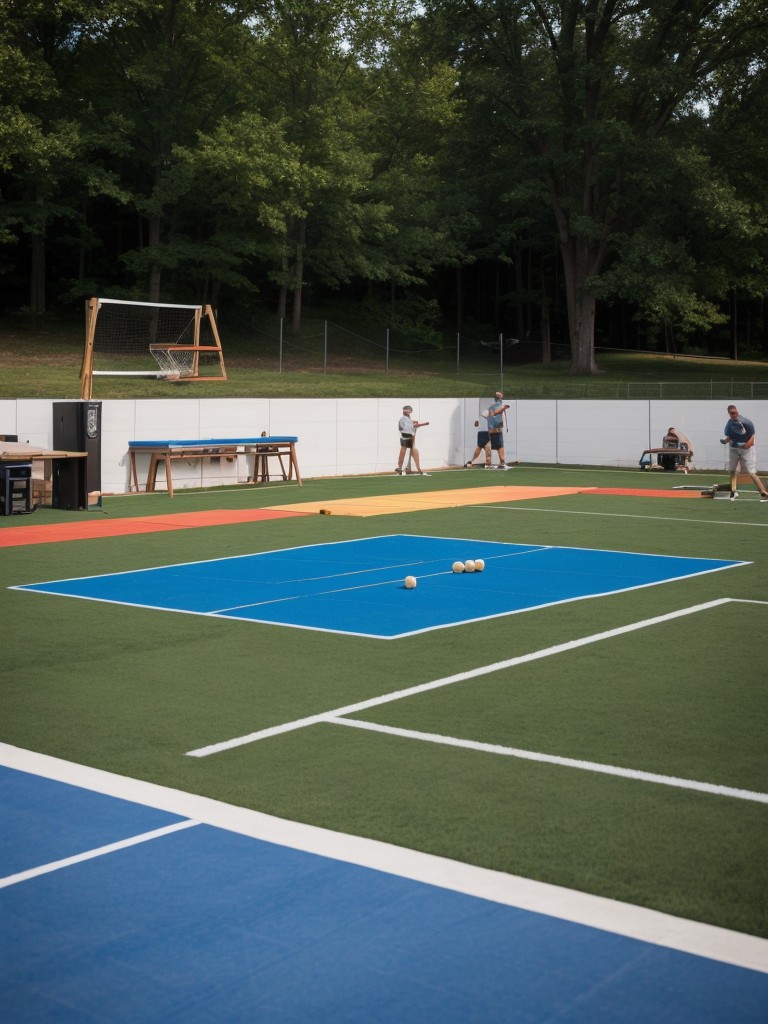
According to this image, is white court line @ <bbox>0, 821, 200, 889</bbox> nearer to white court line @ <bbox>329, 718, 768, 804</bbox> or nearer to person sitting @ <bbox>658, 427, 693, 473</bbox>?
white court line @ <bbox>329, 718, 768, 804</bbox>

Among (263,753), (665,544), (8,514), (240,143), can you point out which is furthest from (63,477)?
(240,143)

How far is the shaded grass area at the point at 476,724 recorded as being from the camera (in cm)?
549

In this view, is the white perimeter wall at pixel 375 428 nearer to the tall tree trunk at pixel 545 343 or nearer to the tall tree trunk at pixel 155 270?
the tall tree trunk at pixel 155 270

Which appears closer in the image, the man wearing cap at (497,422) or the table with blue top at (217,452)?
the table with blue top at (217,452)

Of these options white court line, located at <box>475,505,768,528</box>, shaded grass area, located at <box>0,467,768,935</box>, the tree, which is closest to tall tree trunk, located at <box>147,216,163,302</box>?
the tree

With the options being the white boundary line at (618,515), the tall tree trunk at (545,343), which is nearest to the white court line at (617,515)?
the white boundary line at (618,515)

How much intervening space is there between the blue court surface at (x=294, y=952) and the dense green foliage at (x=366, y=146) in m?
43.0

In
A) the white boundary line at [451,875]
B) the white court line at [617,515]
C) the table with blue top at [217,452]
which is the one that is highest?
the table with blue top at [217,452]

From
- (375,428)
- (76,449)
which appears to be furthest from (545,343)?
(76,449)

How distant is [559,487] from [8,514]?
41.2 feet

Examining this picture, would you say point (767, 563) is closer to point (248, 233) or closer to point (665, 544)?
point (665, 544)

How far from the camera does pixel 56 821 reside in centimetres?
587

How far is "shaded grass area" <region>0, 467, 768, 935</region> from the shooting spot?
549 cm

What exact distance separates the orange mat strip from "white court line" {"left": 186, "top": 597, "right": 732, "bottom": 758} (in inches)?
374
